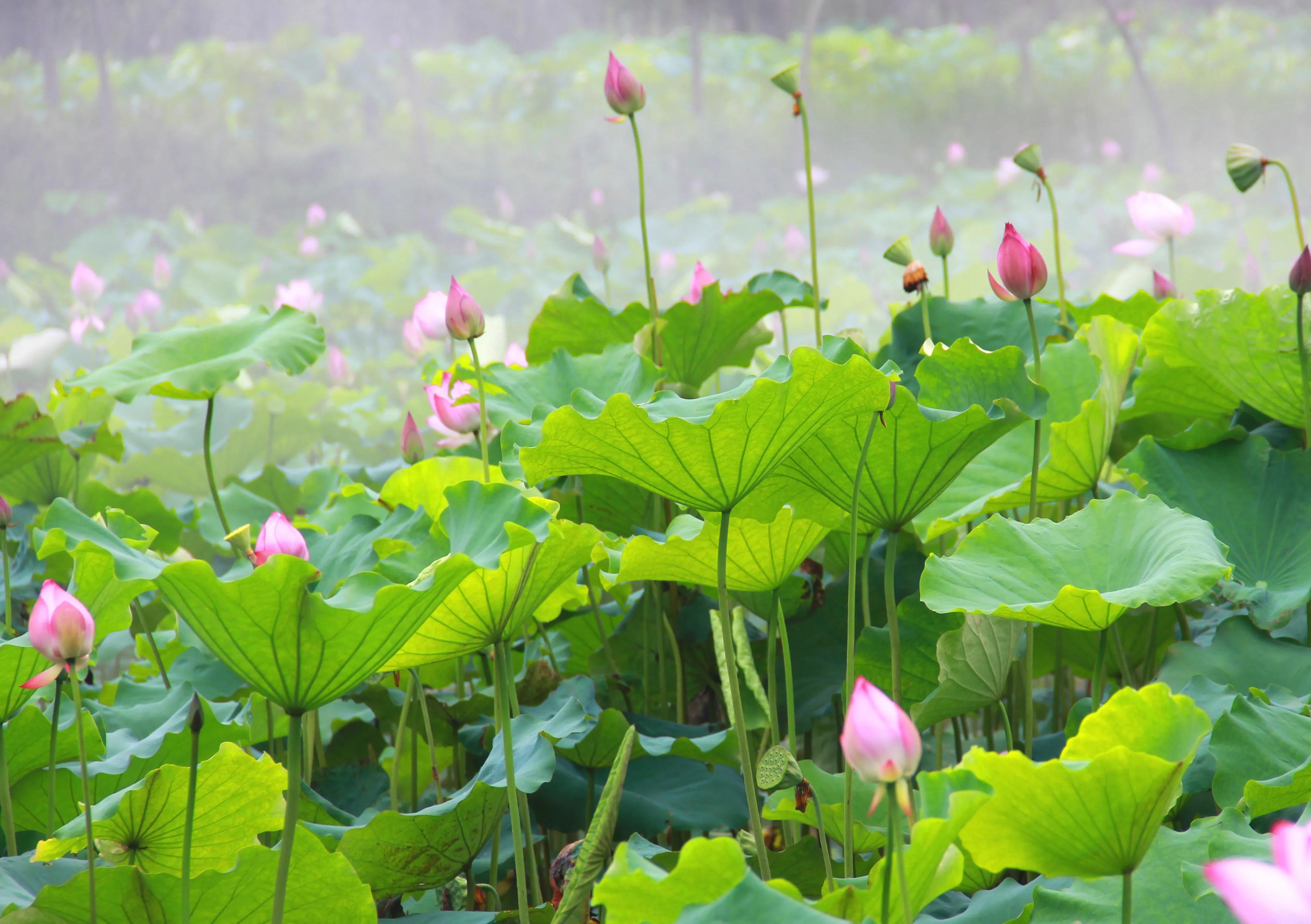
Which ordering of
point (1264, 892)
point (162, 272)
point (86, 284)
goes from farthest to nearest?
point (162, 272) < point (86, 284) < point (1264, 892)

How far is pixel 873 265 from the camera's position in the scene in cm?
311

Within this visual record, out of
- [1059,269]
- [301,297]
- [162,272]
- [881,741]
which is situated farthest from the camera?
[162,272]

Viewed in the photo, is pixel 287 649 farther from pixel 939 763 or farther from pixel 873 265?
pixel 873 265

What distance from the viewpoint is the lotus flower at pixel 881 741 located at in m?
0.37

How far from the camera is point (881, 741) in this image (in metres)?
0.37

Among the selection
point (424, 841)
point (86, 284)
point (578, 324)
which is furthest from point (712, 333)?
point (86, 284)

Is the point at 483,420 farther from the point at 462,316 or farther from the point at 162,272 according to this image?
the point at 162,272

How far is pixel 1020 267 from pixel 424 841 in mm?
561

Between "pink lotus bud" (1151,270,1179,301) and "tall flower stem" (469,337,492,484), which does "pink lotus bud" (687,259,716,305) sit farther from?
"pink lotus bud" (1151,270,1179,301)

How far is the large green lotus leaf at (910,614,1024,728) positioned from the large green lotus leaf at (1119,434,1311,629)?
0.20 m

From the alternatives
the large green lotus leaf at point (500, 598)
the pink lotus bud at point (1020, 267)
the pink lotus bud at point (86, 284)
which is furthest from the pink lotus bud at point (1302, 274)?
the pink lotus bud at point (86, 284)

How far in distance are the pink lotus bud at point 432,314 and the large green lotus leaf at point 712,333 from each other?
251mm

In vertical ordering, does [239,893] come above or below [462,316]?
below

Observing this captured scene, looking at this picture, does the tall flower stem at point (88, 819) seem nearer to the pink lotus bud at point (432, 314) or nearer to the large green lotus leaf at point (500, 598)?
the large green lotus leaf at point (500, 598)
